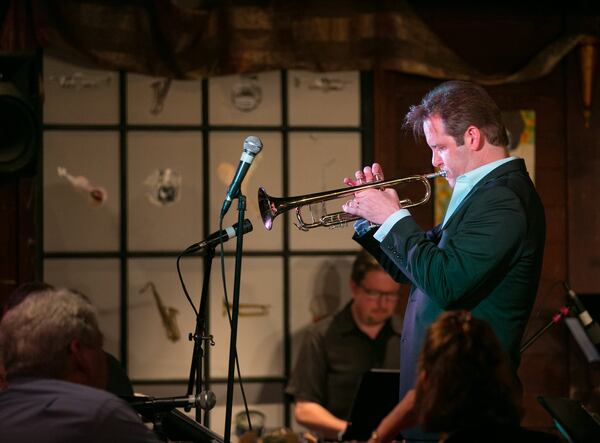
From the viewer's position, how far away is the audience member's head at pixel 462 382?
1.77m

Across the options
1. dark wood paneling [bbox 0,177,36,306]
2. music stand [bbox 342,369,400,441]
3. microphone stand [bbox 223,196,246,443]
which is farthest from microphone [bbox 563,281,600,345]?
dark wood paneling [bbox 0,177,36,306]

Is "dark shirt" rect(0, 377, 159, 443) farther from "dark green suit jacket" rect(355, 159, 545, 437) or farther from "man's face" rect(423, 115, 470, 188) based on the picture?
"man's face" rect(423, 115, 470, 188)

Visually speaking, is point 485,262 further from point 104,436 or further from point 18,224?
point 18,224

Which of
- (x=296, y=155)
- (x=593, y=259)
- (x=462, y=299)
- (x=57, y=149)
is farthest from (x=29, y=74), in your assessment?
(x=593, y=259)

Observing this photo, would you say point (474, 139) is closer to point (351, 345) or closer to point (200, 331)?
point (200, 331)

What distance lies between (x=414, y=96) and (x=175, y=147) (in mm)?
1253

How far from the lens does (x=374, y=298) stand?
4.46 meters

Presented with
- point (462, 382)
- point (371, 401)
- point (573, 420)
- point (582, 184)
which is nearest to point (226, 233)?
point (371, 401)

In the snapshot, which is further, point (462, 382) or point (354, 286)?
point (354, 286)

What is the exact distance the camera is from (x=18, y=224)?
15.3 ft

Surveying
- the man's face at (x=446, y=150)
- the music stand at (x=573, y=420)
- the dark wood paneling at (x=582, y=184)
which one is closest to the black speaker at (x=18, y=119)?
the man's face at (x=446, y=150)

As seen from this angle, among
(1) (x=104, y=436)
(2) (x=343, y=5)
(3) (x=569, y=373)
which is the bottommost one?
(3) (x=569, y=373)

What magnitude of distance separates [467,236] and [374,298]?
2010 mm

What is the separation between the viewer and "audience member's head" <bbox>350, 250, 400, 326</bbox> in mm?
4430
